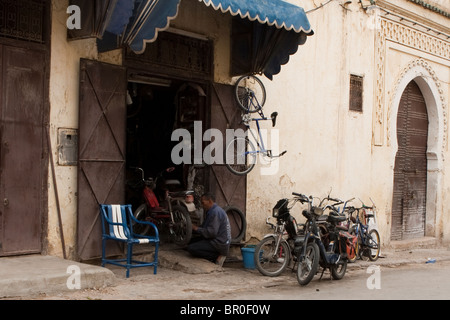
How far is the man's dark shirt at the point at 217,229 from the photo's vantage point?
9.21 metres

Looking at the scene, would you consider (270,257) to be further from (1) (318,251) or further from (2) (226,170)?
(2) (226,170)

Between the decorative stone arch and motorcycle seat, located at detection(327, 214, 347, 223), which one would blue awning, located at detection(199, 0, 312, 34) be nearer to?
motorcycle seat, located at detection(327, 214, 347, 223)

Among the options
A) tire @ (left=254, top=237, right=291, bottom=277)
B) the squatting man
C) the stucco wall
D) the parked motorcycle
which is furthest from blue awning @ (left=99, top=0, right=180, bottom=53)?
the stucco wall

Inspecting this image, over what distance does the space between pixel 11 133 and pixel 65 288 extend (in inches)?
83.2

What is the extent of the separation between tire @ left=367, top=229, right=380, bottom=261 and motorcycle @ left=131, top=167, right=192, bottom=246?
394 cm

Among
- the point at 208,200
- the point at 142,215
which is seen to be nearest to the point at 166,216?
the point at 142,215

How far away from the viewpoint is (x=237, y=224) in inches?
409

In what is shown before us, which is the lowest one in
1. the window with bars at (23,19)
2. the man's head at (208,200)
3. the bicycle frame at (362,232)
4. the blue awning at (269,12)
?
the bicycle frame at (362,232)

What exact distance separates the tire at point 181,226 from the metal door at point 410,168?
21.5ft

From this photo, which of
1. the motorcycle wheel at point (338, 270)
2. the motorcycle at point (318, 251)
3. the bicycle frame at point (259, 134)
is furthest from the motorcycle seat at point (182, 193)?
the motorcycle wheel at point (338, 270)

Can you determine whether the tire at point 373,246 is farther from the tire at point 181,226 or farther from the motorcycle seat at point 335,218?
the tire at point 181,226

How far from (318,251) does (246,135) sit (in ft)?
9.45

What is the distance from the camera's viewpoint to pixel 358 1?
12789mm

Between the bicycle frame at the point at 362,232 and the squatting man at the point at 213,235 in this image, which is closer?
the squatting man at the point at 213,235
